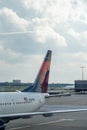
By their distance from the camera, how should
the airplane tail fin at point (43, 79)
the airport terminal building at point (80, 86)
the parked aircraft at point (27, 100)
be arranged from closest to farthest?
the parked aircraft at point (27, 100) < the airplane tail fin at point (43, 79) < the airport terminal building at point (80, 86)

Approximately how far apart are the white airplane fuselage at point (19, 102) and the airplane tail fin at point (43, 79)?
2.89ft

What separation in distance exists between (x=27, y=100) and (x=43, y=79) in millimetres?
4006

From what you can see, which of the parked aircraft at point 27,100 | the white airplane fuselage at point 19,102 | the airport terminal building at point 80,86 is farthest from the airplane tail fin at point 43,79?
the airport terminal building at point 80,86

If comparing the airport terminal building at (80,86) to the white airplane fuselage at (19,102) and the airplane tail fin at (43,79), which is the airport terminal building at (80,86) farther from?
the white airplane fuselage at (19,102)

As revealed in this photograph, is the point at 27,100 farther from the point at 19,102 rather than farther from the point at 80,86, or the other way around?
the point at 80,86

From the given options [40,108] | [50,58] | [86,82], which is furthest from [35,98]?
[86,82]

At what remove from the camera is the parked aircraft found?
97.3 ft

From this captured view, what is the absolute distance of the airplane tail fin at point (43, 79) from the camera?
3769cm

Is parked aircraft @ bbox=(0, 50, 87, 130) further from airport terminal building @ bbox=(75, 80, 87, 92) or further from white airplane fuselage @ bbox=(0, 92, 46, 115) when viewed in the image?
airport terminal building @ bbox=(75, 80, 87, 92)

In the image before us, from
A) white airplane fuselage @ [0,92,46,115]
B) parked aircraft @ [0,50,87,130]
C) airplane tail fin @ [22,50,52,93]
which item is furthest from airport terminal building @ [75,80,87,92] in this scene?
white airplane fuselage @ [0,92,46,115]

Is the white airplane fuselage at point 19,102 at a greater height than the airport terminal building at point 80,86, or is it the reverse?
the airport terminal building at point 80,86

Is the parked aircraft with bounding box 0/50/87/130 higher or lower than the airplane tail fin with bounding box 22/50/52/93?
lower

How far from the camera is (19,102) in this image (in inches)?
1332

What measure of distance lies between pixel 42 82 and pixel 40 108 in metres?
2.57
